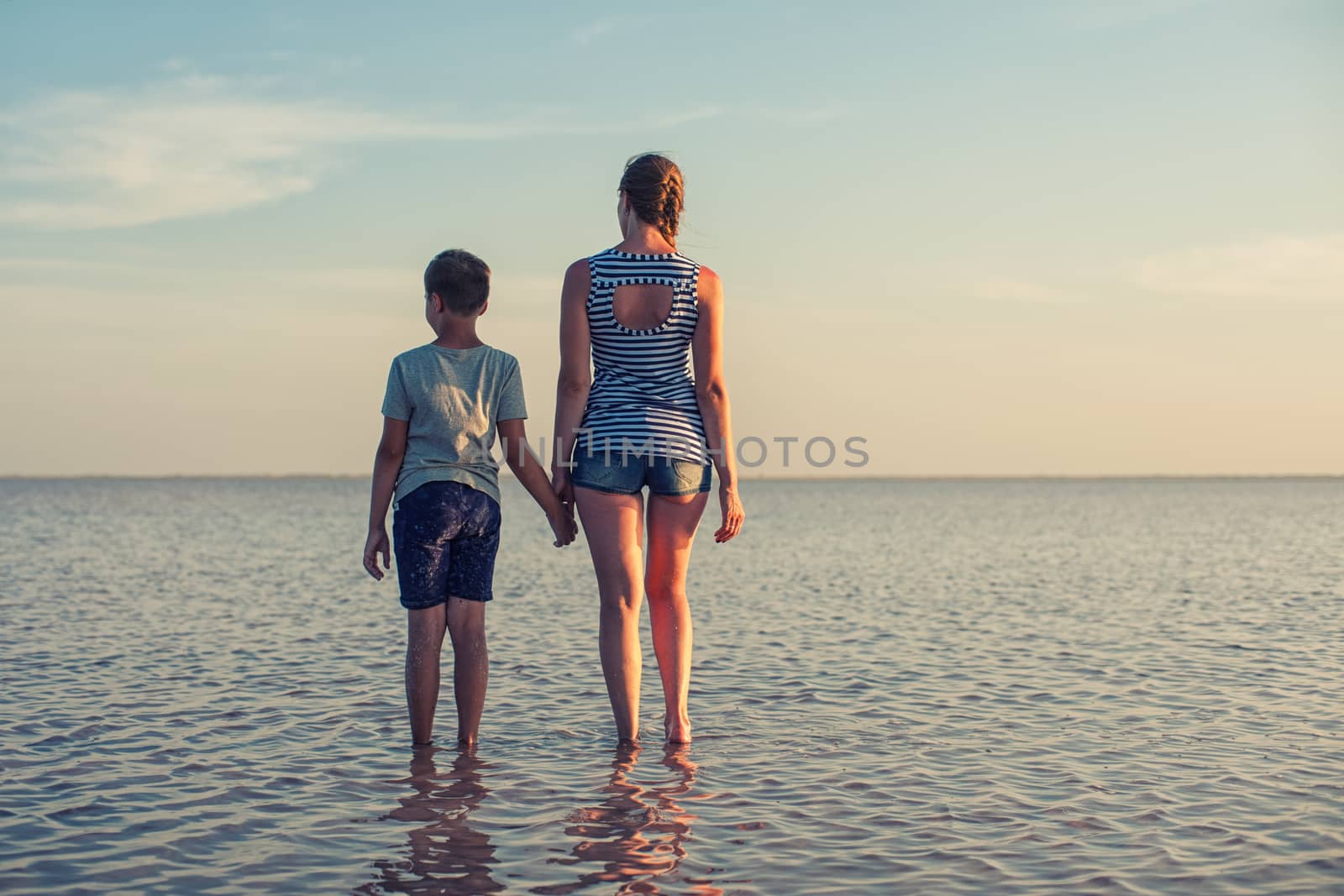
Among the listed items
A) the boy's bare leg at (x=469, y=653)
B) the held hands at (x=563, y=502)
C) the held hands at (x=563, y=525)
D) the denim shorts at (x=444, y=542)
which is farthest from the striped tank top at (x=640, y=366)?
the boy's bare leg at (x=469, y=653)

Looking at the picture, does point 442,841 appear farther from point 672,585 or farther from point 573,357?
point 573,357

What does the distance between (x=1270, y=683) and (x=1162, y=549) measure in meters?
19.0

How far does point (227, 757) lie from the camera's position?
530 cm

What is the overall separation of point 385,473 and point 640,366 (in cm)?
112

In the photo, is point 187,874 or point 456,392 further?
point 456,392

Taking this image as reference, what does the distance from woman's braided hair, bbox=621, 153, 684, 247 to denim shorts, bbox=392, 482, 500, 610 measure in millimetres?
1305

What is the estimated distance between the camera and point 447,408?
4.80m

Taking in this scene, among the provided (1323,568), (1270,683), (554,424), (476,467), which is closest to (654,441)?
(554,424)

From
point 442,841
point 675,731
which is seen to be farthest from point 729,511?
point 442,841

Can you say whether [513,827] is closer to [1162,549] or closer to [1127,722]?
[1127,722]

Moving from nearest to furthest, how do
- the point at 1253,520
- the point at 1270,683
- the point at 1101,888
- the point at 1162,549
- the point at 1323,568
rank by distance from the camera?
the point at 1101,888
the point at 1270,683
the point at 1323,568
the point at 1162,549
the point at 1253,520

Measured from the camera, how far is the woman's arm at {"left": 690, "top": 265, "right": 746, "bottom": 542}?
15.6 feet

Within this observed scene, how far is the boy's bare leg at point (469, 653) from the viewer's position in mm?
5020

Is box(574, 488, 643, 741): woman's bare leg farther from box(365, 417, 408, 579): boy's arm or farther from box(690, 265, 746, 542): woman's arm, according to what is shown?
box(365, 417, 408, 579): boy's arm
